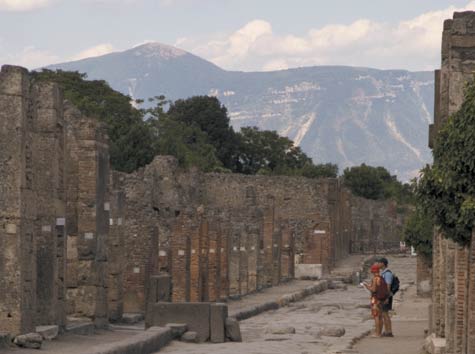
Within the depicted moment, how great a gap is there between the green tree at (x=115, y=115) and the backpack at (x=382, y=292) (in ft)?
151

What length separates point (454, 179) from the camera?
16688 millimetres

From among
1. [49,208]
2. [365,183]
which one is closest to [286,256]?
[49,208]

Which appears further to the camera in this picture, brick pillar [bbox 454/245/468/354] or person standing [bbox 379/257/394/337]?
person standing [bbox 379/257/394/337]

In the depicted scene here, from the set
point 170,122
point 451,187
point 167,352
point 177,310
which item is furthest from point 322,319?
point 170,122

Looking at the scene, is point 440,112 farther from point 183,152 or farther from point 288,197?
point 183,152

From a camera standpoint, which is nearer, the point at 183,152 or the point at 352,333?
the point at 352,333

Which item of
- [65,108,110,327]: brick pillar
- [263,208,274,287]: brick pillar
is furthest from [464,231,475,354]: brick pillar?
[263,208,274,287]: brick pillar

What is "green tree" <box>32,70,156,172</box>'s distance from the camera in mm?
77062

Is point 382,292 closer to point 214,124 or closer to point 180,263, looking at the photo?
point 180,263

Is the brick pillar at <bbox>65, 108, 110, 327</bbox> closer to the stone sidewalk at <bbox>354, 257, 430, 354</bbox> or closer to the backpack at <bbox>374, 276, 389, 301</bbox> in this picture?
the stone sidewalk at <bbox>354, 257, 430, 354</bbox>

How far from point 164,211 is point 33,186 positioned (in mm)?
20722

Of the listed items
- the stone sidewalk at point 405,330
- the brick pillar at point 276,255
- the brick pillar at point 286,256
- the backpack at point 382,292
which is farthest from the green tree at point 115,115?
the backpack at point 382,292

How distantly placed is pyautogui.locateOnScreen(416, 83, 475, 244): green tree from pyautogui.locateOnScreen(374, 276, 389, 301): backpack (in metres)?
9.05

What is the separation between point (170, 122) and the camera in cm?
9650
